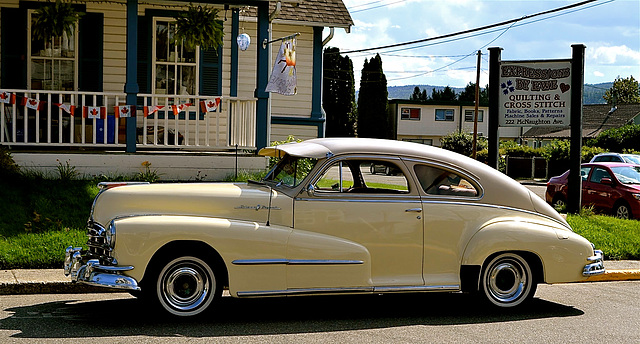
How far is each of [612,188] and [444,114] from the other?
5202 centimetres

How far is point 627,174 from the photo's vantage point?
1769 centimetres

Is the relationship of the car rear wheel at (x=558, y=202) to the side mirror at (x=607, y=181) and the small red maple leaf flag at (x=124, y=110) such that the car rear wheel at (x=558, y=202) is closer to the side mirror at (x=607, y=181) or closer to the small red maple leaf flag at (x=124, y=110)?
the side mirror at (x=607, y=181)

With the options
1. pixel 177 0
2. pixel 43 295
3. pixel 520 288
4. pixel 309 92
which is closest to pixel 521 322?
pixel 520 288

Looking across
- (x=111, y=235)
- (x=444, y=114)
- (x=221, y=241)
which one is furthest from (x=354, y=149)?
(x=444, y=114)

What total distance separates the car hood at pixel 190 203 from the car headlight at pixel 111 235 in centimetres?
17

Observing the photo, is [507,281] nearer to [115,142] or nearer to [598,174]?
[115,142]

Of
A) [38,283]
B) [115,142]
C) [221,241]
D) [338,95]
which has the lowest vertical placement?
[38,283]

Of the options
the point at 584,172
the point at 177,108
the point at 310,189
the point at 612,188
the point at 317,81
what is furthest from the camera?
the point at 317,81

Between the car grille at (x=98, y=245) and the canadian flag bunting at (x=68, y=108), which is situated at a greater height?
the canadian flag bunting at (x=68, y=108)

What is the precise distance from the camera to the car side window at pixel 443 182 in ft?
26.2

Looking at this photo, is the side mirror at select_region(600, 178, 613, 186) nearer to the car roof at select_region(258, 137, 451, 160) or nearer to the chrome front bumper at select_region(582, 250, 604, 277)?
the chrome front bumper at select_region(582, 250, 604, 277)

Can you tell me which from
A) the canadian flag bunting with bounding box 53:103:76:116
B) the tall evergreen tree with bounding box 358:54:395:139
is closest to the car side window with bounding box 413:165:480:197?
the canadian flag bunting with bounding box 53:103:76:116

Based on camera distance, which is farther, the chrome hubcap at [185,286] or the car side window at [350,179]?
the car side window at [350,179]

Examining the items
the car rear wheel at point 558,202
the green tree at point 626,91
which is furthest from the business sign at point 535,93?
the green tree at point 626,91
